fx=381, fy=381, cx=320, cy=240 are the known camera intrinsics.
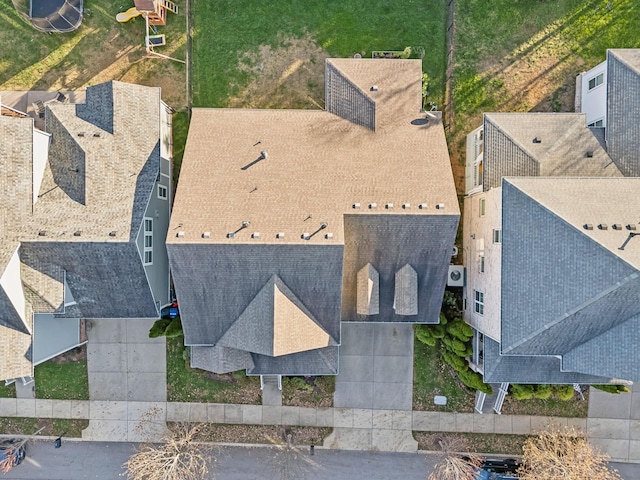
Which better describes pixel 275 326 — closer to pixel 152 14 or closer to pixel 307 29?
pixel 307 29

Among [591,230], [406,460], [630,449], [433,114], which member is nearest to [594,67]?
[433,114]

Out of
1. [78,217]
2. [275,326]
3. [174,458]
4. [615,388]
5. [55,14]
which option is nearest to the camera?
[275,326]

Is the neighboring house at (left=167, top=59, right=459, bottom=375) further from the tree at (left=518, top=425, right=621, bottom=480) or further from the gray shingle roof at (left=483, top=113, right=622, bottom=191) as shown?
the tree at (left=518, top=425, right=621, bottom=480)

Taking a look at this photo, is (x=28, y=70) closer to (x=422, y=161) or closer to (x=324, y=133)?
(x=324, y=133)

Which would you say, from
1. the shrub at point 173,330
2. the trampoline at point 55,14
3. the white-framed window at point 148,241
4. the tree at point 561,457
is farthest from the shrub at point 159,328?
the tree at point 561,457

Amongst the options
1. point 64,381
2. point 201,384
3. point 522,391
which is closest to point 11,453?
point 64,381

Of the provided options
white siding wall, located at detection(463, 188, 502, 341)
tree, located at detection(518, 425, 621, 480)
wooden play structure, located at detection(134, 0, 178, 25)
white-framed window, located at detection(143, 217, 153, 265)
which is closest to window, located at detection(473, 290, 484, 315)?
white siding wall, located at detection(463, 188, 502, 341)
